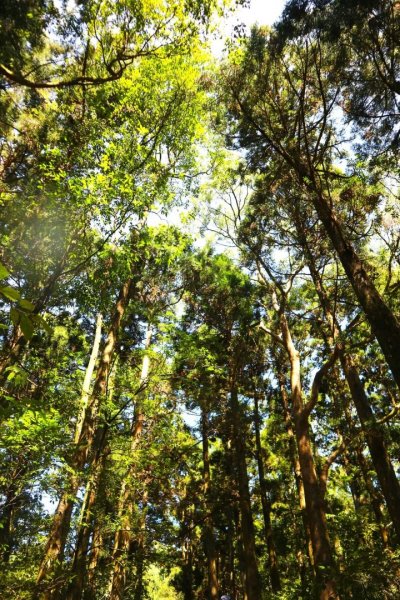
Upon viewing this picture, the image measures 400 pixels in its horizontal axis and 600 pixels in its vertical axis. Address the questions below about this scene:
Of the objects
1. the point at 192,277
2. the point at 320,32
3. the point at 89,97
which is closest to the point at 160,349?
the point at 192,277

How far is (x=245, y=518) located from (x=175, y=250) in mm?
8374

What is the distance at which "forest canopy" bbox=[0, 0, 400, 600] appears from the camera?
267 inches

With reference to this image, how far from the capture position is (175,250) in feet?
29.0

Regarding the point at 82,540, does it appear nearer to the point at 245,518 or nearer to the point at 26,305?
the point at 245,518

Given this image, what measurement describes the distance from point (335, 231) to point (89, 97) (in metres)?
6.05

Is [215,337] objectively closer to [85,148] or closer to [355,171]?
[355,171]

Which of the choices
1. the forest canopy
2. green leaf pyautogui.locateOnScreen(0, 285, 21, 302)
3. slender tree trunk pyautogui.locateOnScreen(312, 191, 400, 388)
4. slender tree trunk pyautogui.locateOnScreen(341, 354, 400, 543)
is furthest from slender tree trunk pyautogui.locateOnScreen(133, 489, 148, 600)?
green leaf pyautogui.locateOnScreen(0, 285, 21, 302)

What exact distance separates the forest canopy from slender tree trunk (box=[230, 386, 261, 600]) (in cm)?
5

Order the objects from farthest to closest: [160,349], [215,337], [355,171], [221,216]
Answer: [221,216] < [215,337] < [160,349] < [355,171]

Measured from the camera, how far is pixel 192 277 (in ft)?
50.0

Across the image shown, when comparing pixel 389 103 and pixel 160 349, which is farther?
pixel 160 349

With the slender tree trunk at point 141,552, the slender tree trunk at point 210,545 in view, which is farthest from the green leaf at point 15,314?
the slender tree trunk at point 210,545

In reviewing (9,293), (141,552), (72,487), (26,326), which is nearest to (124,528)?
(141,552)

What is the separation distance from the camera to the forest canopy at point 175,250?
678cm
